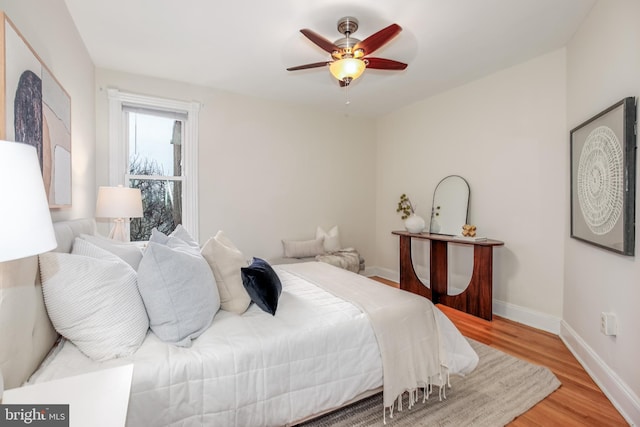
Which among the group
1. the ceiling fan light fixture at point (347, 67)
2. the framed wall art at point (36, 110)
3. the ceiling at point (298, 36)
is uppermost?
the ceiling at point (298, 36)

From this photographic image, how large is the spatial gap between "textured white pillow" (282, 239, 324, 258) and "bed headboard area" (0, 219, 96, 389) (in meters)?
2.95

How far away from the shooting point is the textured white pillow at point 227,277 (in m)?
1.74

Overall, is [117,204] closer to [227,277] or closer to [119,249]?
[119,249]

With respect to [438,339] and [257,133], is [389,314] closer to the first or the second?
[438,339]

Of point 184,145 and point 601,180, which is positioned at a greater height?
point 184,145

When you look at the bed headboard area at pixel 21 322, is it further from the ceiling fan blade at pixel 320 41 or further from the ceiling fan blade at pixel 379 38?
the ceiling fan blade at pixel 379 38

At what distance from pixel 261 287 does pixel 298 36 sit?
2.05 metres

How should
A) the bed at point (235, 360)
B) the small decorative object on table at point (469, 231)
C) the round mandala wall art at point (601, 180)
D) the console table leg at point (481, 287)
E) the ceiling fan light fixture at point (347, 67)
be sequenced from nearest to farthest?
the bed at point (235, 360), the round mandala wall art at point (601, 180), the ceiling fan light fixture at point (347, 67), the console table leg at point (481, 287), the small decorative object on table at point (469, 231)

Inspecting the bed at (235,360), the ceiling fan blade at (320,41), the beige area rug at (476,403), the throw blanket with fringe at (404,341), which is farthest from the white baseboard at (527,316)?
the ceiling fan blade at (320,41)

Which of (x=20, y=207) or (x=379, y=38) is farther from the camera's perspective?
(x=379, y=38)

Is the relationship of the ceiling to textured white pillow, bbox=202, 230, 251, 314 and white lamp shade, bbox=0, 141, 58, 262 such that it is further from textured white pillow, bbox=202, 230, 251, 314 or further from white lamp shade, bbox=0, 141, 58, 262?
white lamp shade, bbox=0, 141, 58, 262

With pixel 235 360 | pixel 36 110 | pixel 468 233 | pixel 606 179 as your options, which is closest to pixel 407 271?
pixel 468 233

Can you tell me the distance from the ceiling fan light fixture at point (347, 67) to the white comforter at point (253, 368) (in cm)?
160

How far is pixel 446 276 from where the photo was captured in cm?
372
